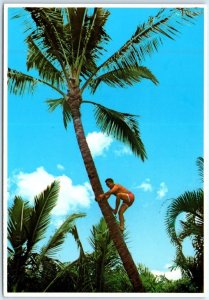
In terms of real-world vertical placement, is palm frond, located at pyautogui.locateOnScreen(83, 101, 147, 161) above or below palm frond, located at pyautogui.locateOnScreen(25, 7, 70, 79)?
below

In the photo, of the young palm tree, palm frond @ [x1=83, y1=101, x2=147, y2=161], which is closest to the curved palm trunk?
the young palm tree

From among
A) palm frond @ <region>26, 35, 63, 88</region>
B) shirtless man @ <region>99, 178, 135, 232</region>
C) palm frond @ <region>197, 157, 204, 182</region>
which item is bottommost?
shirtless man @ <region>99, 178, 135, 232</region>

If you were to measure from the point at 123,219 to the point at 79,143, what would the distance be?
112cm

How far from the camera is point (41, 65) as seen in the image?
9875mm

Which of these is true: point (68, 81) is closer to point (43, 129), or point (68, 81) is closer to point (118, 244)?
point (43, 129)

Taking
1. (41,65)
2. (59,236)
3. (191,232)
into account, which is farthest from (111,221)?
(41,65)

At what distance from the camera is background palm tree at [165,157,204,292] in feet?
31.2

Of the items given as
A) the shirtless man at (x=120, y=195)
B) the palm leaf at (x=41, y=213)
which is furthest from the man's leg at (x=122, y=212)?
the palm leaf at (x=41, y=213)

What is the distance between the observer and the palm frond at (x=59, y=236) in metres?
9.59

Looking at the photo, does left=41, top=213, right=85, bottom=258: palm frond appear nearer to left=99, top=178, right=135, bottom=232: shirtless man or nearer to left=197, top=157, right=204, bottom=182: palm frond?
left=99, top=178, right=135, bottom=232: shirtless man

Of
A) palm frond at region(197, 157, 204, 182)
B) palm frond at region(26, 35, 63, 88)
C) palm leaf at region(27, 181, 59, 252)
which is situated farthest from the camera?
palm frond at region(26, 35, 63, 88)

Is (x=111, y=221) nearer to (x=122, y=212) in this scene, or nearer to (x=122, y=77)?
(x=122, y=212)

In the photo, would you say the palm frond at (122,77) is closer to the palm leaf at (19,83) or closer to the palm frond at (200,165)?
the palm leaf at (19,83)

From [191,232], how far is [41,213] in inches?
76.5
